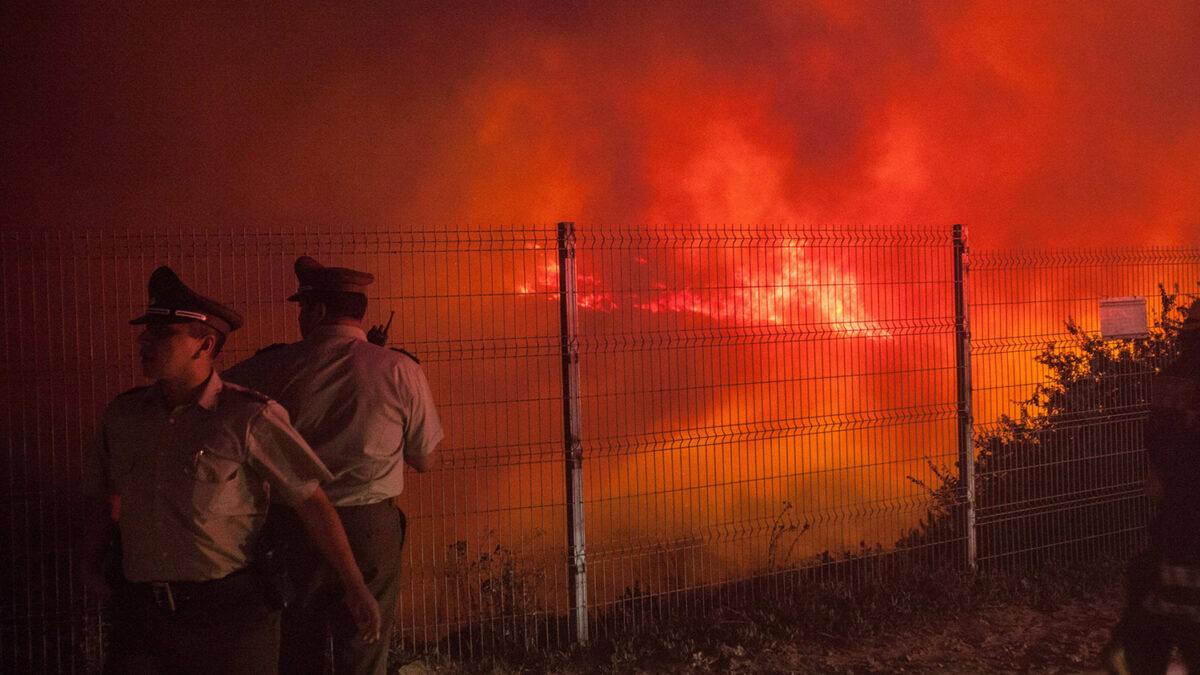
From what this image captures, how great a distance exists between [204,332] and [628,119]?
10.0 meters

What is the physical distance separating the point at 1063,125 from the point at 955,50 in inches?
74.4

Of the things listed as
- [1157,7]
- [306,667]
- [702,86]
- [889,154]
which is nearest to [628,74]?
[702,86]

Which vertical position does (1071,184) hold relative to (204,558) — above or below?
above

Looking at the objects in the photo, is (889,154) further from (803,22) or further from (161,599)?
(161,599)

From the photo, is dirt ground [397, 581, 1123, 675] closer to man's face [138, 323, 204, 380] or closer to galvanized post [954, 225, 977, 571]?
galvanized post [954, 225, 977, 571]

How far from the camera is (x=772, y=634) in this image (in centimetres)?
616

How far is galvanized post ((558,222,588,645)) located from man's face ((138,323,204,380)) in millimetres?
2914

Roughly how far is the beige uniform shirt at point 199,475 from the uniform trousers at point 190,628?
0.05 m

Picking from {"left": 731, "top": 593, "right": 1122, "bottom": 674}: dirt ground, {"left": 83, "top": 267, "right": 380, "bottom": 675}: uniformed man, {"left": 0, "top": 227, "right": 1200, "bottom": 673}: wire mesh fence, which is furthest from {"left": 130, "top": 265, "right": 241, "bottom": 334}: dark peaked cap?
{"left": 731, "top": 593, "right": 1122, "bottom": 674}: dirt ground

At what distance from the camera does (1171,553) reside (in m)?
4.58

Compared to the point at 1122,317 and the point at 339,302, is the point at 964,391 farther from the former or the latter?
the point at 339,302

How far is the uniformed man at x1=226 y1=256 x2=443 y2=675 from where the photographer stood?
12.9 feet

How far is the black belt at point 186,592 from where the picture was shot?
2922 millimetres

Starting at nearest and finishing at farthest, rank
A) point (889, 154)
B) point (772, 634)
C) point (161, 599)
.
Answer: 1. point (161, 599)
2. point (772, 634)
3. point (889, 154)
